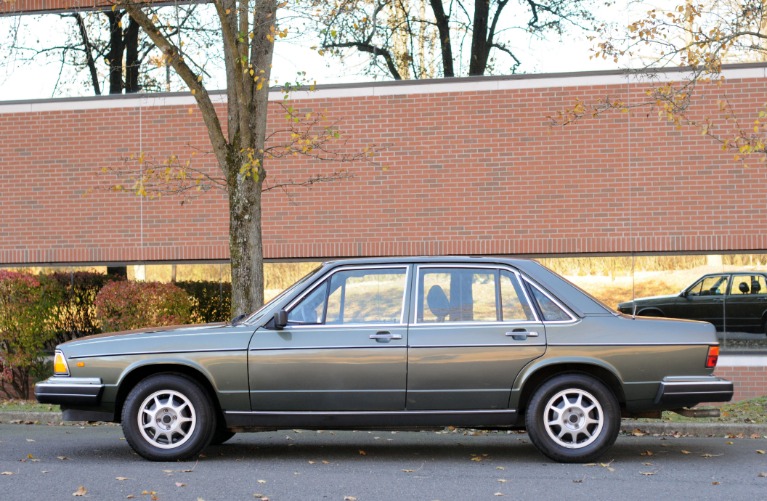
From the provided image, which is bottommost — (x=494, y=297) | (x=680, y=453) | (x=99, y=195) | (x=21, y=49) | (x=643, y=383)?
(x=680, y=453)

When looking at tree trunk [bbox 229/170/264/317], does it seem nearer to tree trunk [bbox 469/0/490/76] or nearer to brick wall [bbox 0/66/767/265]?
brick wall [bbox 0/66/767/265]

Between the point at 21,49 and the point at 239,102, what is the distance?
6.04m

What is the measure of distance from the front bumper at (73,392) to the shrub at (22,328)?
6.21 meters

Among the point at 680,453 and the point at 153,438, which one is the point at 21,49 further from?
the point at 680,453

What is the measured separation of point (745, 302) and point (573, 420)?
7.47m

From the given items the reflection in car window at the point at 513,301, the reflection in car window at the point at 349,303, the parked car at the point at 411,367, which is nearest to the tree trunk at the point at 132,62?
the parked car at the point at 411,367

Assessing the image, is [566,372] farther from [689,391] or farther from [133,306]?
[133,306]

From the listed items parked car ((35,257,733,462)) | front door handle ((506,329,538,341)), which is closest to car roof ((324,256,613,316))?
parked car ((35,257,733,462))

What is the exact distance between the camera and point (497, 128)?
15.3m

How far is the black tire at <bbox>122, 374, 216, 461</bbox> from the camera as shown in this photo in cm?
830

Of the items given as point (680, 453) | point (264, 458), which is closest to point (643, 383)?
point (680, 453)

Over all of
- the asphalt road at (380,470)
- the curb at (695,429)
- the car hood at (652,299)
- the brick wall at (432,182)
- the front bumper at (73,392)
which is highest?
the brick wall at (432,182)

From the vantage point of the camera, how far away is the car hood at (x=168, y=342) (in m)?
8.38

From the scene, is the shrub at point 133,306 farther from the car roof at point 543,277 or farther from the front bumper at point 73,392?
the car roof at point 543,277
